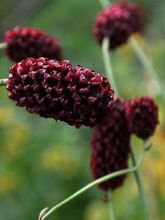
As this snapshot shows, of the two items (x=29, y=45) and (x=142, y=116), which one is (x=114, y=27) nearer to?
(x=29, y=45)

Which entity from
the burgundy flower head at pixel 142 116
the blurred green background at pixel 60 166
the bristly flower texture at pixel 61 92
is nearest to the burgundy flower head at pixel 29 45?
the burgundy flower head at pixel 142 116

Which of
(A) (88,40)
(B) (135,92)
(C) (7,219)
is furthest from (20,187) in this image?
(A) (88,40)

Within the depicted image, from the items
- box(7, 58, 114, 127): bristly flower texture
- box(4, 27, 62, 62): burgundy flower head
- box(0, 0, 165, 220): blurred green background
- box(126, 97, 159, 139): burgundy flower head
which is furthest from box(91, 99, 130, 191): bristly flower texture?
box(0, 0, 165, 220): blurred green background

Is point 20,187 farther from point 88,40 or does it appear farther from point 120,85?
point 88,40

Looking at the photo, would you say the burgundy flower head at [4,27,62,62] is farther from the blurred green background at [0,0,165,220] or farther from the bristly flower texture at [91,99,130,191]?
the blurred green background at [0,0,165,220]

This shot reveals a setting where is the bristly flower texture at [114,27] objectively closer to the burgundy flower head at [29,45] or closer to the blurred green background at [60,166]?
the burgundy flower head at [29,45]

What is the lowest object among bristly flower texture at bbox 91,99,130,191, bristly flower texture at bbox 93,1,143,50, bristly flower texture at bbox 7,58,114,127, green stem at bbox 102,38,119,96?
bristly flower texture at bbox 91,99,130,191
